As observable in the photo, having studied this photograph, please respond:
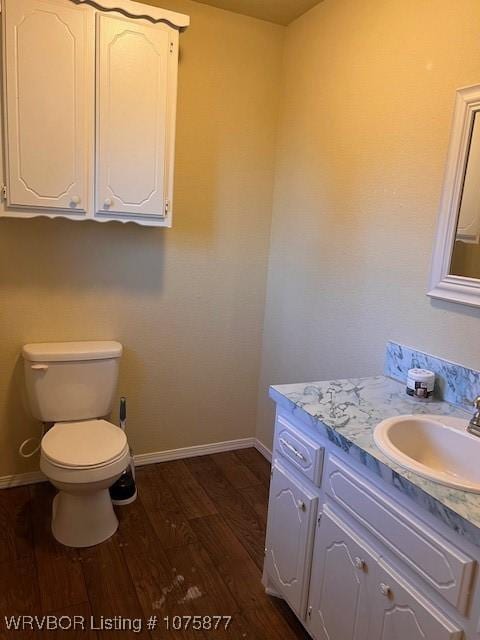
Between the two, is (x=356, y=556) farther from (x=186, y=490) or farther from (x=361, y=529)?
(x=186, y=490)

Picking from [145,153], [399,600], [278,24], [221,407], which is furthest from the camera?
[221,407]

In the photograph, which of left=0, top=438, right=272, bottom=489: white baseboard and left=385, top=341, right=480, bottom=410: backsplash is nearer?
left=385, top=341, right=480, bottom=410: backsplash

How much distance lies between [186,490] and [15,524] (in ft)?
2.74

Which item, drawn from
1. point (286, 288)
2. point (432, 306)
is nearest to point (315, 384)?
point (432, 306)

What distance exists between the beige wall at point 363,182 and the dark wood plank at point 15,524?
4.86 feet

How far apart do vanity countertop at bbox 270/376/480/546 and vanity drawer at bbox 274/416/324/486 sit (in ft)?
0.22

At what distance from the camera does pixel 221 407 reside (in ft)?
9.77

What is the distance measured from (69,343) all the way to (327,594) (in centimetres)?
164

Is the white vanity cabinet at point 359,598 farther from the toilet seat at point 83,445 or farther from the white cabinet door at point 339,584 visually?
the toilet seat at point 83,445

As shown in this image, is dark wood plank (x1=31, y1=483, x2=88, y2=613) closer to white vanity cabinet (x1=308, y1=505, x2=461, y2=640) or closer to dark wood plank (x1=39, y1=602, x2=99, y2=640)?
dark wood plank (x1=39, y1=602, x2=99, y2=640)

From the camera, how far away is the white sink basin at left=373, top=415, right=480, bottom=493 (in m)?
1.44

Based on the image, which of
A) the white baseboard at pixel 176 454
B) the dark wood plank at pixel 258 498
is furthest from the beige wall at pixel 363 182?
the dark wood plank at pixel 258 498

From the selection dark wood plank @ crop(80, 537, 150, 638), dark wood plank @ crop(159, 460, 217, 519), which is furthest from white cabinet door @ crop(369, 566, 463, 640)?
dark wood plank @ crop(159, 460, 217, 519)

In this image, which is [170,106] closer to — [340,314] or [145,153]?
[145,153]
